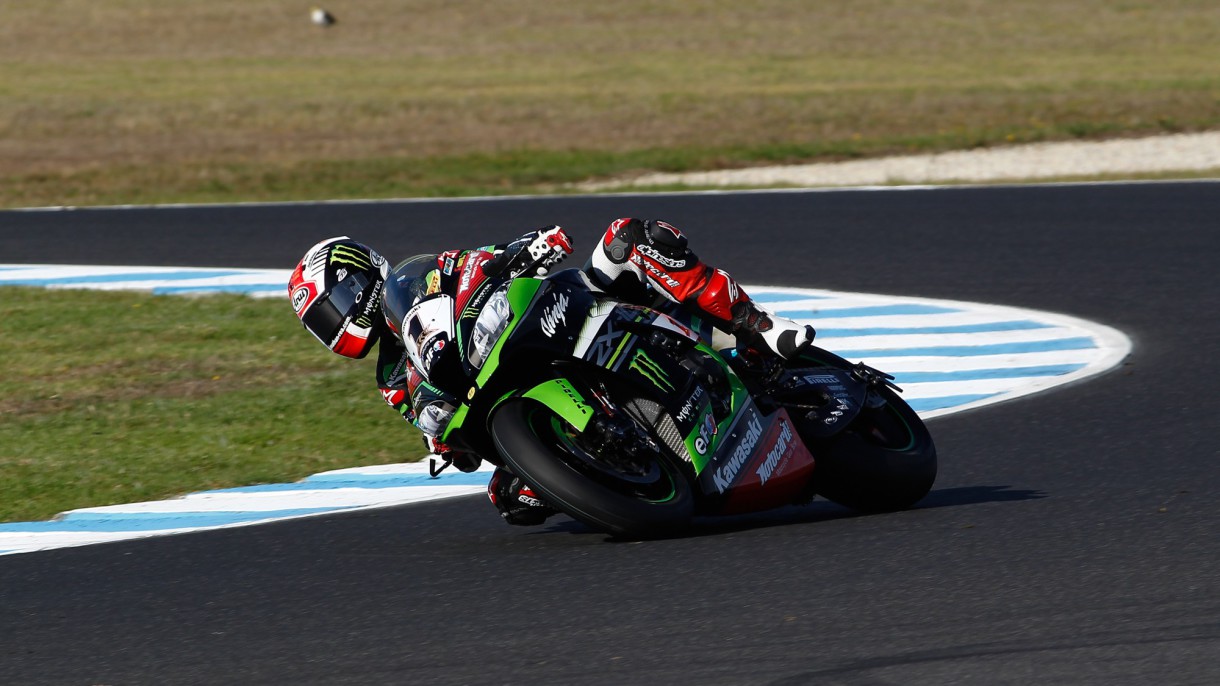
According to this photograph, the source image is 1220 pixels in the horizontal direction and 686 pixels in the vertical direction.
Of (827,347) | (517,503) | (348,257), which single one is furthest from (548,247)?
(827,347)

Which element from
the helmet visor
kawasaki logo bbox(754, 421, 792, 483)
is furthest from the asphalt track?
the helmet visor

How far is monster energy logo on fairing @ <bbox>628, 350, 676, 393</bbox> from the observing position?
19.7 ft

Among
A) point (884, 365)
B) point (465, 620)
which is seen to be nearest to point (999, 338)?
point (884, 365)

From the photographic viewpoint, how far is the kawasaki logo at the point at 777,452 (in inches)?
242

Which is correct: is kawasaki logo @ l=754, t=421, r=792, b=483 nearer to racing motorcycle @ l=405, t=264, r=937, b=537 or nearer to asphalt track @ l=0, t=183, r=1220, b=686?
racing motorcycle @ l=405, t=264, r=937, b=537

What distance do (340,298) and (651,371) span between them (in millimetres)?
1207

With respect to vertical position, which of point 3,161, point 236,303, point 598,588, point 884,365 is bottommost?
point 3,161

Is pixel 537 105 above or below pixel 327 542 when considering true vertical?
below

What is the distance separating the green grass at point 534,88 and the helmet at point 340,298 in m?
12.8

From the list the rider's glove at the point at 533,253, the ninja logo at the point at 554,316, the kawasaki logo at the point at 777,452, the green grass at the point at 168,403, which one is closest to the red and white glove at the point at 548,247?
the rider's glove at the point at 533,253

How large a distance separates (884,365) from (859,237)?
4610mm

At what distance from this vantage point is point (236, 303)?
1274cm

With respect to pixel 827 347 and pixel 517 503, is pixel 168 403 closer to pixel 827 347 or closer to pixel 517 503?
pixel 827 347

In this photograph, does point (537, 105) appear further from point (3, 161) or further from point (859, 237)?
point (859, 237)
